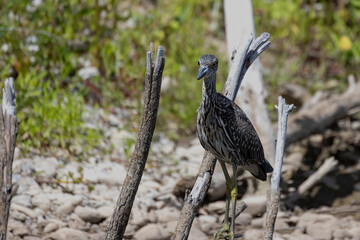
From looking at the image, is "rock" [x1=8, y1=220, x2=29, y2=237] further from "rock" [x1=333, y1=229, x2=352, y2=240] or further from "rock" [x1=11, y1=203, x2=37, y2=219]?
"rock" [x1=333, y1=229, x2=352, y2=240]

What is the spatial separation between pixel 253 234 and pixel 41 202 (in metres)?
1.74

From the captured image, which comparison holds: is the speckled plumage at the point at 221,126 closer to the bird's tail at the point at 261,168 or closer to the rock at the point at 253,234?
the bird's tail at the point at 261,168

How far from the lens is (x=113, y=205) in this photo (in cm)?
522

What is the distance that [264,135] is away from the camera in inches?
223

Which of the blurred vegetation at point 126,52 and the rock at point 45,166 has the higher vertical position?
the blurred vegetation at point 126,52

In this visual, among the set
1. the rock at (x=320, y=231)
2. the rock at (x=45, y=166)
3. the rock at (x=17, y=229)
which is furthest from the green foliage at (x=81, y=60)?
the rock at (x=320, y=231)

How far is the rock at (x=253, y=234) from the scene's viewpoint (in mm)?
5070

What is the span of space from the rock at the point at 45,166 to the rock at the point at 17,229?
769 mm

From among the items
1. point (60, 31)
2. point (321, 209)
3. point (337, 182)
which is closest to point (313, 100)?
point (337, 182)

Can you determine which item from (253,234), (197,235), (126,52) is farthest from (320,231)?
(126,52)

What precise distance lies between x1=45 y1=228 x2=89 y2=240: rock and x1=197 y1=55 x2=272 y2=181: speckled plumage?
1.38m

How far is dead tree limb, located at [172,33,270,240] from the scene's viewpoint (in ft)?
11.8

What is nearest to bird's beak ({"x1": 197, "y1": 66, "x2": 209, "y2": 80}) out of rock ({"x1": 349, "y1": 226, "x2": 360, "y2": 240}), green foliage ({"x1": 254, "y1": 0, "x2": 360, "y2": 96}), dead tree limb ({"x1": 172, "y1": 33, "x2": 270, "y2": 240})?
dead tree limb ({"x1": 172, "y1": 33, "x2": 270, "y2": 240})

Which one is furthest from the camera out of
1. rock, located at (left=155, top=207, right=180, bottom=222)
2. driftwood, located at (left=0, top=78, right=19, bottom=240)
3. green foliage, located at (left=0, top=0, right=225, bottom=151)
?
green foliage, located at (left=0, top=0, right=225, bottom=151)
